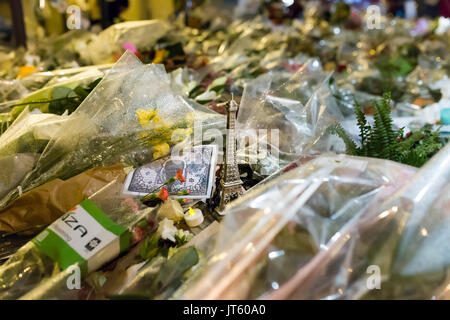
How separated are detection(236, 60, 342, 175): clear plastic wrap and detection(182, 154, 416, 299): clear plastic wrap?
0.46m

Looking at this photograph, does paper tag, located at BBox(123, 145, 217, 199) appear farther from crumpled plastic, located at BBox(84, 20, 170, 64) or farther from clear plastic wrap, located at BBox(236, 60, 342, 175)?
crumpled plastic, located at BBox(84, 20, 170, 64)

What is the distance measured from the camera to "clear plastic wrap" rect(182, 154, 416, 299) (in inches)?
30.8

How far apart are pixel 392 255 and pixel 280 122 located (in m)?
0.79

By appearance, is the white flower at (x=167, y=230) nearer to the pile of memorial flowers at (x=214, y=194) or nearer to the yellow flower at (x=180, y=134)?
the pile of memorial flowers at (x=214, y=194)

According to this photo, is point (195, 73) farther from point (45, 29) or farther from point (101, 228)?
point (45, 29)

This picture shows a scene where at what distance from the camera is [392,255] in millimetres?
836

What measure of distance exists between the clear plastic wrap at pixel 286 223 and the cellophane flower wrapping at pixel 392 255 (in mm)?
22

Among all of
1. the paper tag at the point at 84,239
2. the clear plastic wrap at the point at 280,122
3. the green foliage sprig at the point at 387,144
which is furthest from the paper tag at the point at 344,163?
the paper tag at the point at 84,239

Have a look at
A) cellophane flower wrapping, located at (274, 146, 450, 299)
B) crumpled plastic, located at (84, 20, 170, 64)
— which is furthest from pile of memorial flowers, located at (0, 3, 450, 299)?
crumpled plastic, located at (84, 20, 170, 64)

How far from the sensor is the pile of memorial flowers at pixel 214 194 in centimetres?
83

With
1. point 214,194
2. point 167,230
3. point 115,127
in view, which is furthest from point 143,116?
point 167,230

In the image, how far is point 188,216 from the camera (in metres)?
1.16

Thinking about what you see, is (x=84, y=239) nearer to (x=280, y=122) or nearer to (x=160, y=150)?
(x=160, y=150)
